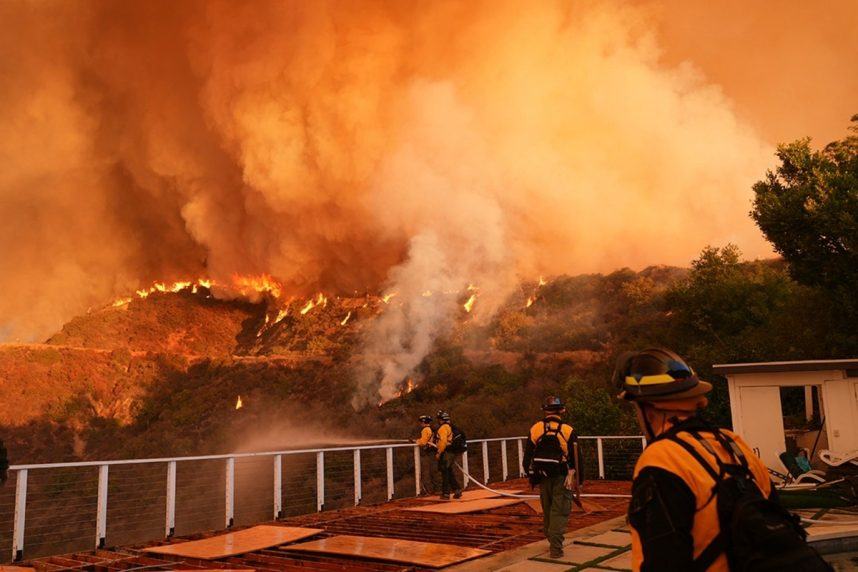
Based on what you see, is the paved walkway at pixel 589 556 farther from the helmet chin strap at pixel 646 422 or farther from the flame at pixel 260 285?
the flame at pixel 260 285

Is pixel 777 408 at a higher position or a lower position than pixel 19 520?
higher

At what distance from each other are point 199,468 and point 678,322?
29.0 meters

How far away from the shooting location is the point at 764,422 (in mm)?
11445

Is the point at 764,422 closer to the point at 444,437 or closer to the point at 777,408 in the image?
the point at 777,408

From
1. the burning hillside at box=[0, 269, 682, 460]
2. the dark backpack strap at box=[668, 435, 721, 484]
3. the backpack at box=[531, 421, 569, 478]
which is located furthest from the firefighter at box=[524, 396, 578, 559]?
the burning hillside at box=[0, 269, 682, 460]

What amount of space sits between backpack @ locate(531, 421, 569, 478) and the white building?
603 centimetres

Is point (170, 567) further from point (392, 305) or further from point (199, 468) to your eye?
point (392, 305)

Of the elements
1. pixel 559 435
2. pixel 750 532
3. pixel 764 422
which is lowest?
pixel 764 422

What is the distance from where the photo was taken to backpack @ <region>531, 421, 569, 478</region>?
21.9ft

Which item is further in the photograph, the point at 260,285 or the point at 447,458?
the point at 260,285

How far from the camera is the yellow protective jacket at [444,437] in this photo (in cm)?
1152

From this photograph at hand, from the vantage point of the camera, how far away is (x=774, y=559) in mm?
1531

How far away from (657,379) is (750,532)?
53 centimetres

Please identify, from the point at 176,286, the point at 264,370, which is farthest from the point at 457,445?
the point at 176,286
